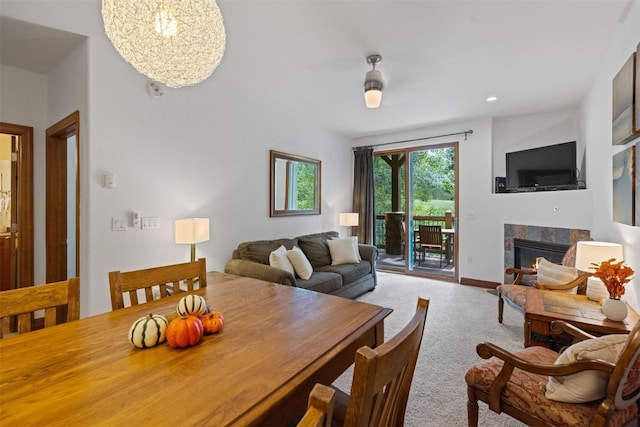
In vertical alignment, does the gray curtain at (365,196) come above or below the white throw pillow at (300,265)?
above

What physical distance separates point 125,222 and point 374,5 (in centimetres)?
269

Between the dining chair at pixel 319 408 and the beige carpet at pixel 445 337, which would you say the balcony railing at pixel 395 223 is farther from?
the dining chair at pixel 319 408

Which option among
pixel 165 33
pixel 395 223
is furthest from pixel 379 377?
pixel 395 223

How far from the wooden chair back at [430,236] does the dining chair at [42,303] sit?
508 centimetres

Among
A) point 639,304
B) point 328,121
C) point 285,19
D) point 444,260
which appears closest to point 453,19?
point 285,19

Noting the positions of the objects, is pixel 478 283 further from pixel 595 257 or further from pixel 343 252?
pixel 595 257

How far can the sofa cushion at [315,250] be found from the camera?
13.6ft

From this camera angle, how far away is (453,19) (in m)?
2.23

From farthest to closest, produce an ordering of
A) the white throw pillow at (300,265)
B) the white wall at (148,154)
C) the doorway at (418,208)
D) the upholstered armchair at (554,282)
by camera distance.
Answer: the doorway at (418,208) < the white throw pillow at (300,265) < the upholstered armchair at (554,282) < the white wall at (148,154)

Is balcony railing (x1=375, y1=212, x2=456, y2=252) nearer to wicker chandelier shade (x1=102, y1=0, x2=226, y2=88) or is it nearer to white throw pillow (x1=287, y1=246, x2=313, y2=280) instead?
white throw pillow (x1=287, y1=246, x2=313, y2=280)

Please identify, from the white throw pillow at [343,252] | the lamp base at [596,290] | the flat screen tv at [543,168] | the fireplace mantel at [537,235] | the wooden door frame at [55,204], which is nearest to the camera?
the lamp base at [596,290]

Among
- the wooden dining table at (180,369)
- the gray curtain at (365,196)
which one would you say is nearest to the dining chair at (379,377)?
the wooden dining table at (180,369)

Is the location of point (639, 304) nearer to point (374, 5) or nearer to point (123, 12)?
point (374, 5)

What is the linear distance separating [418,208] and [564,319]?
366cm
